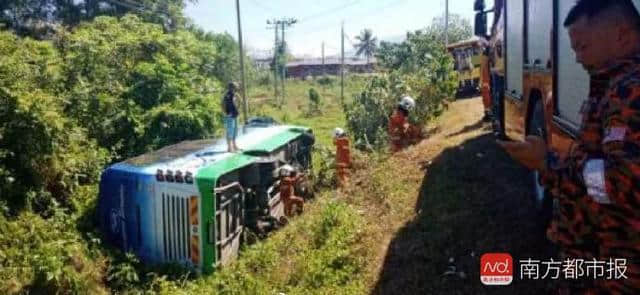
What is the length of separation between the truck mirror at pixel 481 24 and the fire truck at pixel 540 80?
1504 millimetres

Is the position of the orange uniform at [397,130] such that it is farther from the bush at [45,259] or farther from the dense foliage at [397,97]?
the bush at [45,259]

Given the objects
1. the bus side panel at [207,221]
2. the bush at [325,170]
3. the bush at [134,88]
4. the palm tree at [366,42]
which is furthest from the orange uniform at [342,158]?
the palm tree at [366,42]

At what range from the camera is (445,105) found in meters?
14.5

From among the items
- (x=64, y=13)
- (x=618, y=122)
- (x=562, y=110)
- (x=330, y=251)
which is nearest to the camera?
(x=618, y=122)

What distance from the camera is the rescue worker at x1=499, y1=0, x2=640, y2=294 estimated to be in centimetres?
156

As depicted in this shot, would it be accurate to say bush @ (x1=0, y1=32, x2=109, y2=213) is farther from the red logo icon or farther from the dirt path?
the red logo icon

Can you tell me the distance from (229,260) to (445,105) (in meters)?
8.79

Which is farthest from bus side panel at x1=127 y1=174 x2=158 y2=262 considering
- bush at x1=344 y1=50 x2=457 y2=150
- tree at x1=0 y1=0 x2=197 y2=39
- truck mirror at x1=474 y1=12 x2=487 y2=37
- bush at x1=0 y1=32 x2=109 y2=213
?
tree at x1=0 y1=0 x2=197 y2=39

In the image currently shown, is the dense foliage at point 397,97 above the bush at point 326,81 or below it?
below

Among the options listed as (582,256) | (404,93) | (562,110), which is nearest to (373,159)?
(404,93)

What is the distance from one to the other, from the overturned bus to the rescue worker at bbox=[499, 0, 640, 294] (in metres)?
5.56

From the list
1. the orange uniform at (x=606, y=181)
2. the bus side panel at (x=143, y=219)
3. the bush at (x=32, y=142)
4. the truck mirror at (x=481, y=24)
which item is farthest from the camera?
the truck mirror at (x=481, y=24)

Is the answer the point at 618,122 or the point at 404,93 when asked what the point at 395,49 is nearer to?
the point at 404,93

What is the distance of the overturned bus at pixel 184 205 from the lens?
23.2 ft
